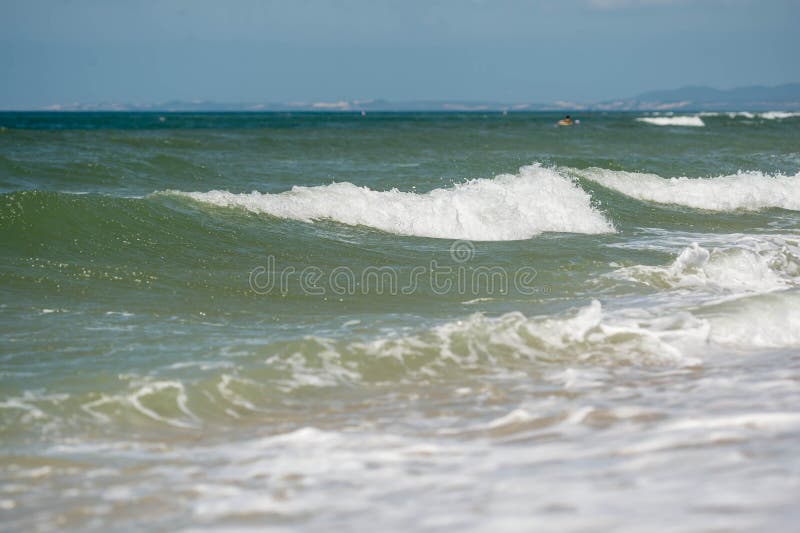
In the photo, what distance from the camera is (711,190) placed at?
19.4 m

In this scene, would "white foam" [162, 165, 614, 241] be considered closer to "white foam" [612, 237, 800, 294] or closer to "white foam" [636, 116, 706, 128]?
"white foam" [612, 237, 800, 294]

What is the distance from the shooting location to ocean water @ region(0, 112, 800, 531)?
13.6 feet

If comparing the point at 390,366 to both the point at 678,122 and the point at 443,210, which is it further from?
the point at 678,122

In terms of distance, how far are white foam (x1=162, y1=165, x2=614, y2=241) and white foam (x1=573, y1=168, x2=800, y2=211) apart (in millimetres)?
3766

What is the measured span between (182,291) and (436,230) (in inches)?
230

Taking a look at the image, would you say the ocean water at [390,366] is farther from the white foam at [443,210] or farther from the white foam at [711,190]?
the white foam at [711,190]

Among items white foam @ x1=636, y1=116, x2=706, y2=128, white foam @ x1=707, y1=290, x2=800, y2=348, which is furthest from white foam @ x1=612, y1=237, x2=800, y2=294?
white foam @ x1=636, y1=116, x2=706, y2=128

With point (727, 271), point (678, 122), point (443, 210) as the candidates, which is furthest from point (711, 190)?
point (678, 122)

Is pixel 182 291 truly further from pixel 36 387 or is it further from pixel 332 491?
pixel 332 491

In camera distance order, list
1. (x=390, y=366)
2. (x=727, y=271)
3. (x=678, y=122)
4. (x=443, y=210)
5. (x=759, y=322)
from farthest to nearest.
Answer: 1. (x=678, y=122)
2. (x=443, y=210)
3. (x=727, y=271)
4. (x=759, y=322)
5. (x=390, y=366)

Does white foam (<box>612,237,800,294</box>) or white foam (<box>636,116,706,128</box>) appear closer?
white foam (<box>612,237,800,294</box>)

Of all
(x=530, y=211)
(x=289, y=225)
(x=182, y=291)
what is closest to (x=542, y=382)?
(x=182, y=291)

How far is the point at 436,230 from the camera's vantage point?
14.3 metres

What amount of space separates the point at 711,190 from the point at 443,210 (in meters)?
7.51
